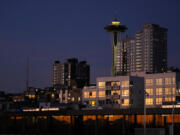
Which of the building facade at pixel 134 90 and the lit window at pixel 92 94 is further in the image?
the lit window at pixel 92 94

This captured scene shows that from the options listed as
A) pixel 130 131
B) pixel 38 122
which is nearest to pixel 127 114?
pixel 130 131

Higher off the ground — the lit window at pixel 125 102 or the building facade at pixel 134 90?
the building facade at pixel 134 90

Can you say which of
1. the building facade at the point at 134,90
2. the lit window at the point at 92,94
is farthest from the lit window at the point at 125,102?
the lit window at the point at 92,94

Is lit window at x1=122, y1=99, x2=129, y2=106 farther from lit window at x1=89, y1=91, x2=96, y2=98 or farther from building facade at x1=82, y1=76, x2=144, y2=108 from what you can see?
lit window at x1=89, y1=91, x2=96, y2=98

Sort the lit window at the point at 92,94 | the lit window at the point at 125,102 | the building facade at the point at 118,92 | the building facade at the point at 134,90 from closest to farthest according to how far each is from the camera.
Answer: the lit window at the point at 125,102 → the building facade at the point at 118,92 → the building facade at the point at 134,90 → the lit window at the point at 92,94

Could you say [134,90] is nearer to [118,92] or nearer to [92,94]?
[118,92]

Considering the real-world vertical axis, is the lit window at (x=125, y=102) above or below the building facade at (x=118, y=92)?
below

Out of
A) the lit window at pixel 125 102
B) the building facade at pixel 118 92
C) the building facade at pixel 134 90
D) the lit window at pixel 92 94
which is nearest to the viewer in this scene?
the lit window at pixel 125 102

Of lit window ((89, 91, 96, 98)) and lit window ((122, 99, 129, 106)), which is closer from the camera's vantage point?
lit window ((122, 99, 129, 106))

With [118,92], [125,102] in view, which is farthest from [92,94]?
[125,102]

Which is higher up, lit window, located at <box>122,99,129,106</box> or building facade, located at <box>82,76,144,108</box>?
building facade, located at <box>82,76,144,108</box>

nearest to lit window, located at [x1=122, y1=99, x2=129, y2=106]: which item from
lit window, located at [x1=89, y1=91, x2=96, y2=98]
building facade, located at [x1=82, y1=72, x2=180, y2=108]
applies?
building facade, located at [x1=82, y1=72, x2=180, y2=108]

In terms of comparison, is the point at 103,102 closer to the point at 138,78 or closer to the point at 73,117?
the point at 138,78

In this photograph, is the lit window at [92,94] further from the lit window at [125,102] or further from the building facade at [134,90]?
the lit window at [125,102]
